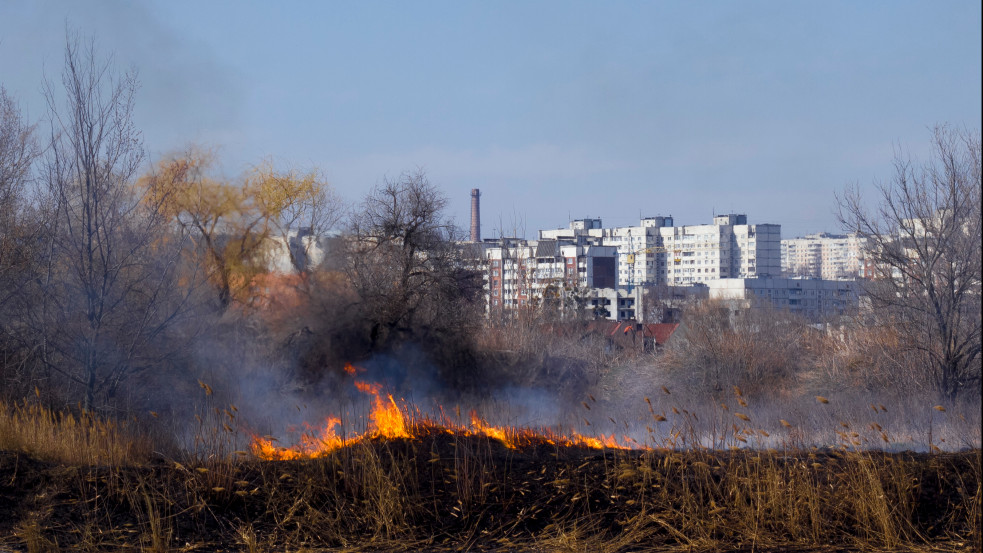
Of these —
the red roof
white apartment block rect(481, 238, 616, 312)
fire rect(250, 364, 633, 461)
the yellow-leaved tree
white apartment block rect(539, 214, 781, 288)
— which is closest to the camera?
fire rect(250, 364, 633, 461)

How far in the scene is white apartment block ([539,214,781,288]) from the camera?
364ft

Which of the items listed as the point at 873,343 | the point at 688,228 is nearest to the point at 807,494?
the point at 873,343

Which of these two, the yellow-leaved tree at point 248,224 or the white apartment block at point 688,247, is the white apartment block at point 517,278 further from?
the white apartment block at point 688,247

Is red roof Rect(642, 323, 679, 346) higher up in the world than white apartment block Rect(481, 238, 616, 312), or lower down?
lower down

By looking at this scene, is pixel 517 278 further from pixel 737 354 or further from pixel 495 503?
pixel 495 503

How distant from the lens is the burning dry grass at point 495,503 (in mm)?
5648

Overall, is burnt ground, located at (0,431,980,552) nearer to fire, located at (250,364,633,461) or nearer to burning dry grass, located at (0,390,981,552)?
burning dry grass, located at (0,390,981,552)

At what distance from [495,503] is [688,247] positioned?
120 metres

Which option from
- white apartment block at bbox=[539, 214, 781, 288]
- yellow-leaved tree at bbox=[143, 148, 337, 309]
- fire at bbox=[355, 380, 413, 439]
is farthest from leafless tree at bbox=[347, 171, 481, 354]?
white apartment block at bbox=[539, 214, 781, 288]

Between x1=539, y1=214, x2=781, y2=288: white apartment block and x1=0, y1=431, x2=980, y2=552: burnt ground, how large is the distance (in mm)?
100798

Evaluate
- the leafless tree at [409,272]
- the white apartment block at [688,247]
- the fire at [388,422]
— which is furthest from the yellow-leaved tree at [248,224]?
the white apartment block at [688,247]

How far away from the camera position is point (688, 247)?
122 meters

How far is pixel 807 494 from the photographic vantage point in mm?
5785

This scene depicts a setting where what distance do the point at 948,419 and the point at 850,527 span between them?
1143cm
